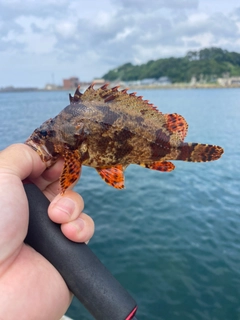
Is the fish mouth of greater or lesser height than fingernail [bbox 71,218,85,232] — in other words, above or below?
above

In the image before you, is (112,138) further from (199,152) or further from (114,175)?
(199,152)

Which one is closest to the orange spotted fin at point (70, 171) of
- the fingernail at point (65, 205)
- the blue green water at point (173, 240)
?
the fingernail at point (65, 205)

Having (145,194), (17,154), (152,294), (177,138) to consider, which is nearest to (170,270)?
(152,294)

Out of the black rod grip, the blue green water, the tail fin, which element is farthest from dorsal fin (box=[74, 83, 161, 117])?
the blue green water

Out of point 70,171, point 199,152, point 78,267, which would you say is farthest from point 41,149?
point 199,152

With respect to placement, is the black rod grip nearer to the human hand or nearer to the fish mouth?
the human hand

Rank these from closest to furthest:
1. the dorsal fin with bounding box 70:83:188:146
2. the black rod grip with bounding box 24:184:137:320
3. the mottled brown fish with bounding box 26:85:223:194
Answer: the black rod grip with bounding box 24:184:137:320 → the mottled brown fish with bounding box 26:85:223:194 → the dorsal fin with bounding box 70:83:188:146
